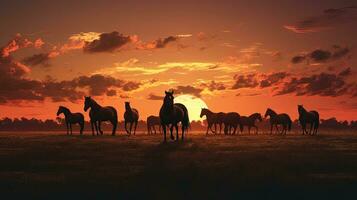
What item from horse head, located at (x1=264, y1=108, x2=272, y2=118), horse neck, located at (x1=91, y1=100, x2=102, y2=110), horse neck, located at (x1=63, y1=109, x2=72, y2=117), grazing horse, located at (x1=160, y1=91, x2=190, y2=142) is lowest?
grazing horse, located at (x1=160, y1=91, x2=190, y2=142)

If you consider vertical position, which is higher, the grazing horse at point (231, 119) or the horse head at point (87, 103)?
the horse head at point (87, 103)

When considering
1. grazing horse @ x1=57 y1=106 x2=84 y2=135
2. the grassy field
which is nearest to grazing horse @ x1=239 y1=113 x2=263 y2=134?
grazing horse @ x1=57 y1=106 x2=84 y2=135

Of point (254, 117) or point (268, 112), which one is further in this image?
point (254, 117)

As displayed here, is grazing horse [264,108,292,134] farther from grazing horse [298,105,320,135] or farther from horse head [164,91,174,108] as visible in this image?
horse head [164,91,174,108]

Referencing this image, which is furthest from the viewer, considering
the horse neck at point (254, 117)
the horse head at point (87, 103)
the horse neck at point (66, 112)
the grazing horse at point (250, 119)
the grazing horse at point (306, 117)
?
the horse neck at point (254, 117)

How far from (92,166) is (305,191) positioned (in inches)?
269

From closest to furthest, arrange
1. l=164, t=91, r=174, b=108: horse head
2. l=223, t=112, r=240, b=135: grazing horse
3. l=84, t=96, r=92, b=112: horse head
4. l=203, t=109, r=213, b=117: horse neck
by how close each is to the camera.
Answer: l=164, t=91, r=174, b=108: horse head
l=84, t=96, r=92, b=112: horse head
l=223, t=112, r=240, b=135: grazing horse
l=203, t=109, r=213, b=117: horse neck

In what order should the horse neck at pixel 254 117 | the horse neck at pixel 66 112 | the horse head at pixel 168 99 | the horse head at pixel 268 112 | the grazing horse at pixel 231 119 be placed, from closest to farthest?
the horse head at pixel 168 99 < the horse neck at pixel 66 112 < the grazing horse at pixel 231 119 < the horse head at pixel 268 112 < the horse neck at pixel 254 117

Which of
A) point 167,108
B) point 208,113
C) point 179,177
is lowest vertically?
point 179,177

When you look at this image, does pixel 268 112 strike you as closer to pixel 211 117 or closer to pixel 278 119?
pixel 278 119

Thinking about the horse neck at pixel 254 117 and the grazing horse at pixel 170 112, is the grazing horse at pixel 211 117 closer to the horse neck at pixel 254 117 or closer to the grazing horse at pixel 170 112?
the horse neck at pixel 254 117

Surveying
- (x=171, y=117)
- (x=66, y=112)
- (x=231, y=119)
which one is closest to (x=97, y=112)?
(x=66, y=112)

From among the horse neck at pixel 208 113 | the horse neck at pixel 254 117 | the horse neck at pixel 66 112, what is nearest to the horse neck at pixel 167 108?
the horse neck at pixel 66 112

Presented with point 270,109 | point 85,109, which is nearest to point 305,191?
point 85,109
